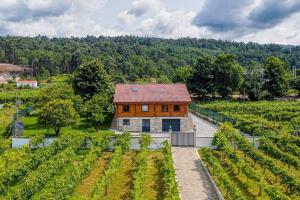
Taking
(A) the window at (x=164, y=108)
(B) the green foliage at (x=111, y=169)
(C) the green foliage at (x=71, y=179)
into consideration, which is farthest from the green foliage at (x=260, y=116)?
(C) the green foliage at (x=71, y=179)

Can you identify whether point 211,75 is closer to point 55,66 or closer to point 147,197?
point 147,197

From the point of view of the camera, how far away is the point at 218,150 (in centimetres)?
3681

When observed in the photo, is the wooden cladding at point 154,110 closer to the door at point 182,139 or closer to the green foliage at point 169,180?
the door at point 182,139

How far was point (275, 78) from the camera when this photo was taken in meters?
75.6

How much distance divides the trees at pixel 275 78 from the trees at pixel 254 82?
1.29 m

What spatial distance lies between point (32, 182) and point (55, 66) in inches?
4776

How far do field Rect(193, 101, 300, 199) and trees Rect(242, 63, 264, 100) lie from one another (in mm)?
27841

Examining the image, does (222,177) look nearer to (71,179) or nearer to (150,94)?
(71,179)

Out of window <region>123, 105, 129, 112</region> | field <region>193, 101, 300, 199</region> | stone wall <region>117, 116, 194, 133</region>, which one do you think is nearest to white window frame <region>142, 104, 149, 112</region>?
stone wall <region>117, 116, 194, 133</region>

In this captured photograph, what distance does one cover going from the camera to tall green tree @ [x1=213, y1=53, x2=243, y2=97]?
74188mm

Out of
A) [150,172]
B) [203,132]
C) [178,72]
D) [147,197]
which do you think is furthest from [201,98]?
[147,197]

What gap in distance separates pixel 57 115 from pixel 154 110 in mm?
11416

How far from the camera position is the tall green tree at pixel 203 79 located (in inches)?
2938

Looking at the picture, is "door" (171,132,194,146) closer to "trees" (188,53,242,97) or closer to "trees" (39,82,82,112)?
"trees" (39,82,82,112)
